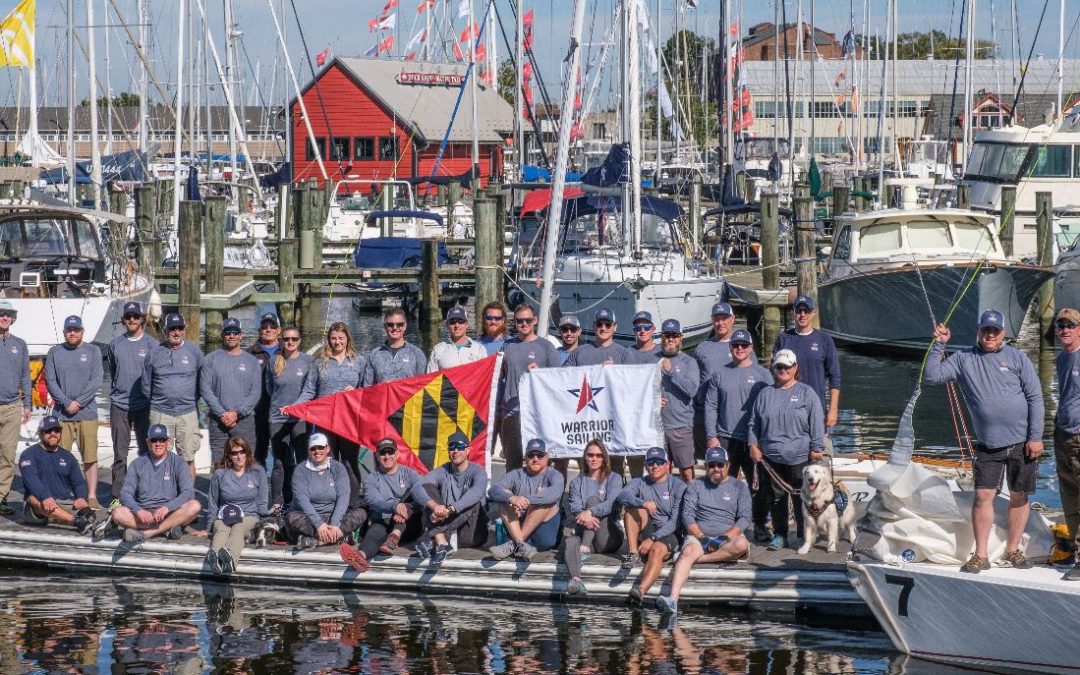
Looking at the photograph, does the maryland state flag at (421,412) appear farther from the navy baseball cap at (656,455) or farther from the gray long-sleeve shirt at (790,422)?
the gray long-sleeve shirt at (790,422)

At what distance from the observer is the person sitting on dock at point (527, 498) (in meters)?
12.8

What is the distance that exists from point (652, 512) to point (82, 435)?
5541 mm

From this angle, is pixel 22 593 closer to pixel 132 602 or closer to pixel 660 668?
pixel 132 602

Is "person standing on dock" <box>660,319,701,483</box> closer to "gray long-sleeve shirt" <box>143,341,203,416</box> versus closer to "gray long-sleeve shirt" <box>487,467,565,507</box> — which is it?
"gray long-sleeve shirt" <box>487,467,565,507</box>

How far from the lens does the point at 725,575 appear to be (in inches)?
489

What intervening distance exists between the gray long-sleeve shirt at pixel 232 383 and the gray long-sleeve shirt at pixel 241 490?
696mm

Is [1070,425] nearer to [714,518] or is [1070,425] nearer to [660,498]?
[714,518]

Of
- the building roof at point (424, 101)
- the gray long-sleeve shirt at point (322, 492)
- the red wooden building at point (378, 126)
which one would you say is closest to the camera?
the gray long-sleeve shirt at point (322, 492)

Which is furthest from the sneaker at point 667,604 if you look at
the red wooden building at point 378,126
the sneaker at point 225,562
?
the red wooden building at point 378,126

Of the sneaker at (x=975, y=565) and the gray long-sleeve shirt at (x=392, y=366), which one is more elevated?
the gray long-sleeve shirt at (x=392, y=366)

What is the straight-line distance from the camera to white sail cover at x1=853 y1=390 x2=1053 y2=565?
37.3 feet

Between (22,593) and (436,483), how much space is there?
378 cm

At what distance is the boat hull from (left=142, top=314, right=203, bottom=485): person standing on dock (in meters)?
15.2

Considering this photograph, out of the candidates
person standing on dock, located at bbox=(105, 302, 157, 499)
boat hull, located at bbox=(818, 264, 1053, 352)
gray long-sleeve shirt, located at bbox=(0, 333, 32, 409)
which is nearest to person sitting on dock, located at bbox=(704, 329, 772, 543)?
person standing on dock, located at bbox=(105, 302, 157, 499)
